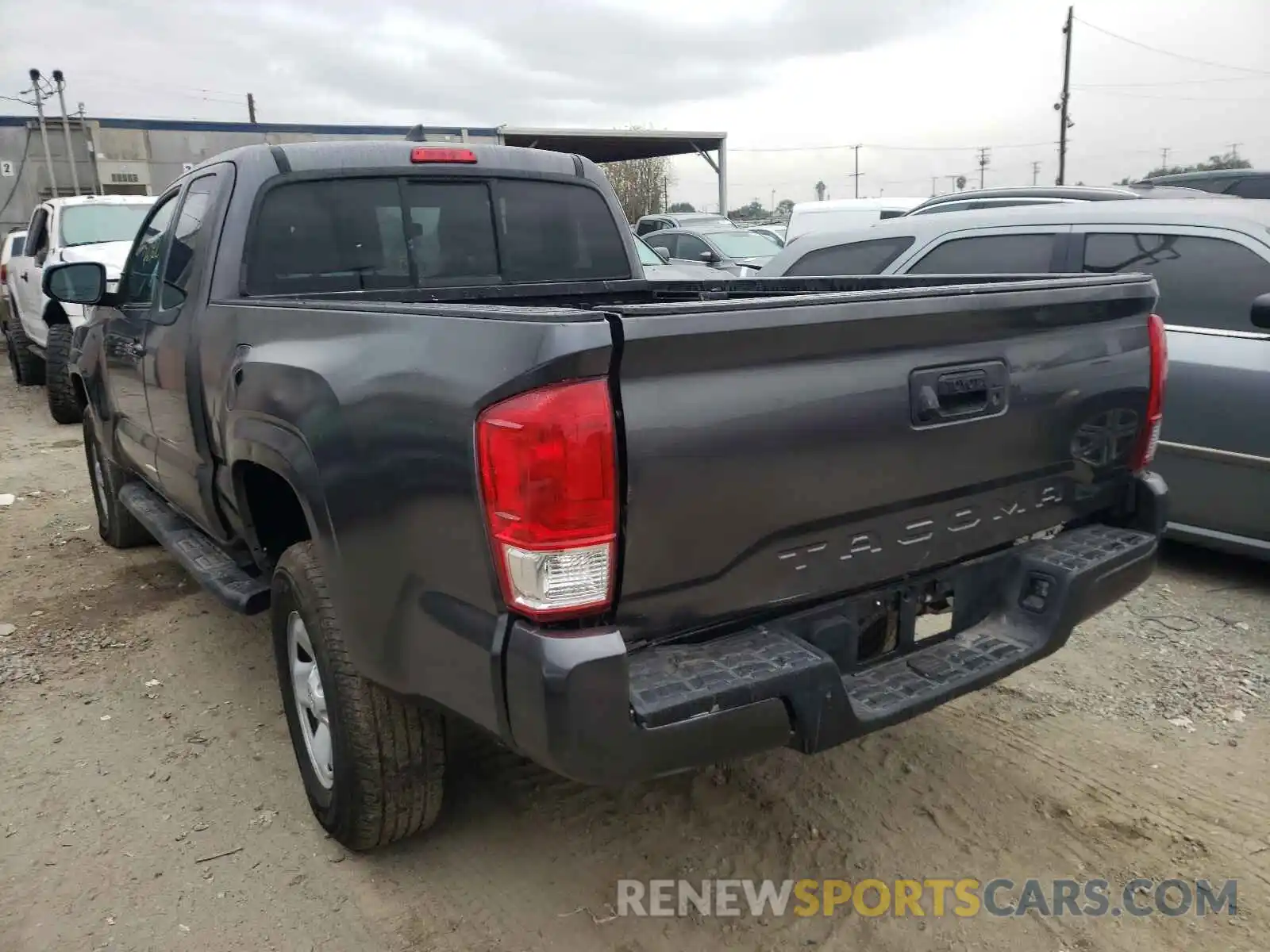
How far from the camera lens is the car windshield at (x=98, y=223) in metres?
9.80

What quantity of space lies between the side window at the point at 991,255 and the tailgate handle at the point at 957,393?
2.88 metres

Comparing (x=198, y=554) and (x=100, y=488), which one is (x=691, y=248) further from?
(x=198, y=554)

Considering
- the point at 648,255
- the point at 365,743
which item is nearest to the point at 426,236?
the point at 365,743

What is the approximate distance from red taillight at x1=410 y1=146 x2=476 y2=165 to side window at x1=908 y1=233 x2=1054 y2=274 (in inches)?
111

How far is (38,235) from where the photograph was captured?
1055 cm

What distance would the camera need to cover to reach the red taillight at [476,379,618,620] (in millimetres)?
1782

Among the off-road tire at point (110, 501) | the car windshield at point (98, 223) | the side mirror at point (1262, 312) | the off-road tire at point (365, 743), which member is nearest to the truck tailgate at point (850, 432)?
the off-road tire at point (365, 743)

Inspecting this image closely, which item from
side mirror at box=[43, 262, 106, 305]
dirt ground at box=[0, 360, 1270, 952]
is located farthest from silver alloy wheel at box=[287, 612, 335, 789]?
side mirror at box=[43, 262, 106, 305]

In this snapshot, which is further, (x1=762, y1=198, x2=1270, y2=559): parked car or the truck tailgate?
(x1=762, y1=198, x2=1270, y2=559): parked car

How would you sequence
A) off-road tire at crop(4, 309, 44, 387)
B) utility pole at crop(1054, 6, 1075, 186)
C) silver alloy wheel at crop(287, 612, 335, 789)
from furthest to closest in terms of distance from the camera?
utility pole at crop(1054, 6, 1075, 186) → off-road tire at crop(4, 309, 44, 387) → silver alloy wheel at crop(287, 612, 335, 789)

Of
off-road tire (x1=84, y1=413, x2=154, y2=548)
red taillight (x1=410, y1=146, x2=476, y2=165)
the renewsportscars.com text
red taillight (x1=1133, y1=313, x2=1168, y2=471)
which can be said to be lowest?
the renewsportscars.com text

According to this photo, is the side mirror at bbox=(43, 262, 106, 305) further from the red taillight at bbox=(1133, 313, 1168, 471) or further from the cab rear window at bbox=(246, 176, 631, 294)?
the red taillight at bbox=(1133, 313, 1168, 471)

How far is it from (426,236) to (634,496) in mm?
2216

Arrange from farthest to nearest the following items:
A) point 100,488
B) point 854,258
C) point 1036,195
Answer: point 1036,195, point 854,258, point 100,488
